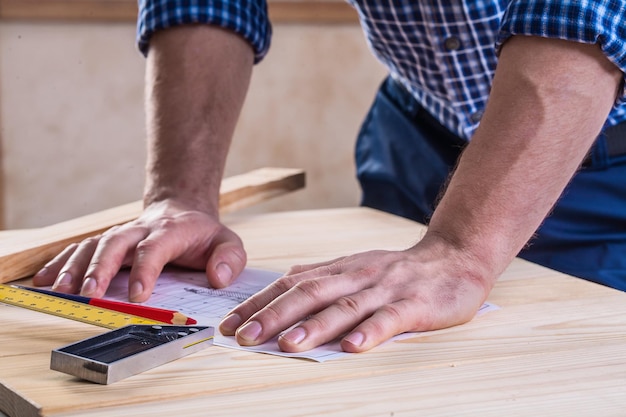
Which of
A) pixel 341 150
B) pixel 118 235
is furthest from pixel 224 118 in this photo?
pixel 341 150

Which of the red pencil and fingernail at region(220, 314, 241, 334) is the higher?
fingernail at region(220, 314, 241, 334)

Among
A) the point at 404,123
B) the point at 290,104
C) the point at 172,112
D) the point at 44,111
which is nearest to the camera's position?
the point at 172,112

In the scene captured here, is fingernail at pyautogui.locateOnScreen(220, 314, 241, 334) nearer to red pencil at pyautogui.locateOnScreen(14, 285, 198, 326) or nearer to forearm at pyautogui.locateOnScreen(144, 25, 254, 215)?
red pencil at pyautogui.locateOnScreen(14, 285, 198, 326)

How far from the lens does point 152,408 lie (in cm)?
72

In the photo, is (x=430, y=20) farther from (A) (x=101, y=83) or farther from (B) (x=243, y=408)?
(A) (x=101, y=83)

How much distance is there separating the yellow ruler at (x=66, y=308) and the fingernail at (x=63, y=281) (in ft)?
0.12

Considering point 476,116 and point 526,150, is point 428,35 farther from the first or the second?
point 526,150

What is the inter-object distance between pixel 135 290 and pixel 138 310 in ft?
0.27

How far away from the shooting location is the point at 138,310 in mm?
992

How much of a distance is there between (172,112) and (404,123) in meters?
0.52

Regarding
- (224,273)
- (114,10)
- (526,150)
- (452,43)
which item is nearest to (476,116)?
(452,43)

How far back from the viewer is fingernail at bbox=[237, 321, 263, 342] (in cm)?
89

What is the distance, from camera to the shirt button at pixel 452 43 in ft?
4.92

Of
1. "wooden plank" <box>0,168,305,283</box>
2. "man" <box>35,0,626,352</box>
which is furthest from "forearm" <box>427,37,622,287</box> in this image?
"wooden plank" <box>0,168,305,283</box>
